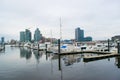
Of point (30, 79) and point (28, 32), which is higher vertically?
point (28, 32)

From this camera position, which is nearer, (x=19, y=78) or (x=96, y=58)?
(x=19, y=78)

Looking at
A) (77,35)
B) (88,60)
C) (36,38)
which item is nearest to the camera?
(88,60)

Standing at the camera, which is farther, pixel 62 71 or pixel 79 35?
pixel 79 35

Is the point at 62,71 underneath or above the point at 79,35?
underneath

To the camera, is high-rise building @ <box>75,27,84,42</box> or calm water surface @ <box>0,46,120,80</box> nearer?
calm water surface @ <box>0,46,120,80</box>

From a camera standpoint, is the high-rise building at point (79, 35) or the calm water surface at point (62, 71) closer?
the calm water surface at point (62, 71)

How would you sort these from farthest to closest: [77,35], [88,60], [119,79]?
[77,35]
[88,60]
[119,79]

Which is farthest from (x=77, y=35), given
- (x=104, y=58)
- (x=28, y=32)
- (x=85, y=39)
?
(x=104, y=58)

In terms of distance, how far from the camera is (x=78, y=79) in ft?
53.3

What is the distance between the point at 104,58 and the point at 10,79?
861 inches

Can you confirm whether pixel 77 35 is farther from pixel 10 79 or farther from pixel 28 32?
pixel 10 79

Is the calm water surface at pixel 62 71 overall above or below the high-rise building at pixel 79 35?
below

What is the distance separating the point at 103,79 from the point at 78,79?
99.6 inches

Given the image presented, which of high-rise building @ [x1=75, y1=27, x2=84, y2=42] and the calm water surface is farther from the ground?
high-rise building @ [x1=75, y1=27, x2=84, y2=42]
